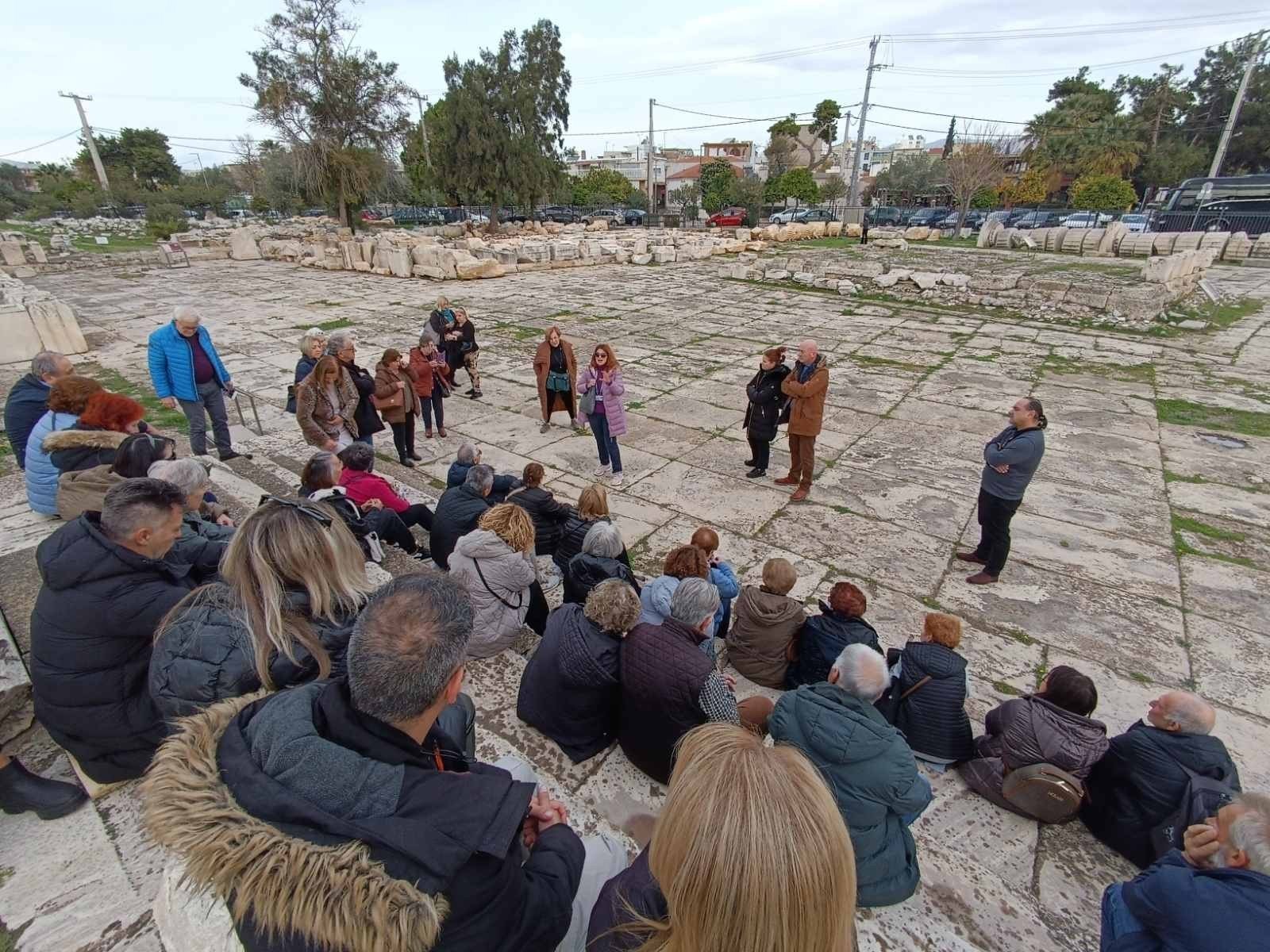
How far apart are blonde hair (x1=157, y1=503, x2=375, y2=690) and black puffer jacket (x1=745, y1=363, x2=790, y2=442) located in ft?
14.1

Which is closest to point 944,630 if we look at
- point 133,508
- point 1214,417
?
point 133,508

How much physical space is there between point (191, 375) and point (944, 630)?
256 inches

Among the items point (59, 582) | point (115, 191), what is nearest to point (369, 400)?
point (59, 582)

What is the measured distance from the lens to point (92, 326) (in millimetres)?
11930

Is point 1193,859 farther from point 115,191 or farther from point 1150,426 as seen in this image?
point 115,191

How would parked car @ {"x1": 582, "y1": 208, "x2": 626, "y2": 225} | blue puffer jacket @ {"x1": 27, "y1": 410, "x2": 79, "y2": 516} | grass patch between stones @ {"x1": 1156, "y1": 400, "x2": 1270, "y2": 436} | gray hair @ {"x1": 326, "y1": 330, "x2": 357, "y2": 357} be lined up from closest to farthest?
1. blue puffer jacket @ {"x1": 27, "y1": 410, "x2": 79, "y2": 516}
2. gray hair @ {"x1": 326, "y1": 330, "x2": 357, "y2": 357}
3. grass patch between stones @ {"x1": 1156, "y1": 400, "x2": 1270, "y2": 436}
4. parked car @ {"x1": 582, "y1": 208, "x2": 626, "y2": 225}

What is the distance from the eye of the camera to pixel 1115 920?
164 cm

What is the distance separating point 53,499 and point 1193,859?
20.0 ft

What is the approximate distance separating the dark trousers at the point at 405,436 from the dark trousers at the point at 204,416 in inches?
62.4

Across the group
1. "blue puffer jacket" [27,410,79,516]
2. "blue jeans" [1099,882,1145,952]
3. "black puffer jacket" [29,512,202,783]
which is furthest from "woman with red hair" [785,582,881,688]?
"blue puffer jacket" [27,410,79,516]

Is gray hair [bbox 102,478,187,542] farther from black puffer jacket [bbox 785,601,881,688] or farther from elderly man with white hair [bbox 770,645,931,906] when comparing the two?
black puffer jacket [bbox 785,601,881,688]

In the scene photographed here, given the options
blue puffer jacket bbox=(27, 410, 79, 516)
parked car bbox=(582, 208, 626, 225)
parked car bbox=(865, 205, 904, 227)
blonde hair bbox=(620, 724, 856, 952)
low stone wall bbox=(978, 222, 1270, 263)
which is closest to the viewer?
blonde hair bbox=(620, 724, 856, 952)

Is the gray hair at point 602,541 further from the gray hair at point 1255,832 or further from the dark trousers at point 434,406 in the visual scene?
the dark trousers at point 434,406

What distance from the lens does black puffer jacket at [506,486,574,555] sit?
155 inches
